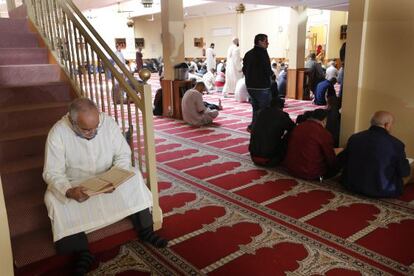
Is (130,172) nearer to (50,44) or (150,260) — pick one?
(150,260)

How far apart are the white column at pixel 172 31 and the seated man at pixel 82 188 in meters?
4.51

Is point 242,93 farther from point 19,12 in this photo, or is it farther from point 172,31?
point 19,12

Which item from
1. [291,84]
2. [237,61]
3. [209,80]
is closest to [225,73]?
[209,80]

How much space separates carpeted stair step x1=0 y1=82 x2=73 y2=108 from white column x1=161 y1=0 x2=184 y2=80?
3536mm

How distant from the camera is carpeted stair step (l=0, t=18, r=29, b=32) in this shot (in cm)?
388

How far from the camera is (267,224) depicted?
279 cm

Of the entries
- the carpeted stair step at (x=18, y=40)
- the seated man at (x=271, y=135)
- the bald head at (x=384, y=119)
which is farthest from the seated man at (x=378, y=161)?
the carpeted stair step at (x=18, y=40)

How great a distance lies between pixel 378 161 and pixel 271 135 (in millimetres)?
1213

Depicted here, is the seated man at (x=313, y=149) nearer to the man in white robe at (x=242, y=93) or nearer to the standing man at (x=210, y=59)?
the man in white robe at (x=242, y=93)

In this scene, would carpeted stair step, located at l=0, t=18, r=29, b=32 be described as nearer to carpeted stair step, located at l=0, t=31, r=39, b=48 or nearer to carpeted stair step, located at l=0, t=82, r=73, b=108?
carpeted stair step, located at l=0, t=31, r=39, b=48

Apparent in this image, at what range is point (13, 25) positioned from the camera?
3977mm

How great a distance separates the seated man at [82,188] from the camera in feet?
7.04

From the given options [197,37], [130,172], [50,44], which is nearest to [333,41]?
[197,37]

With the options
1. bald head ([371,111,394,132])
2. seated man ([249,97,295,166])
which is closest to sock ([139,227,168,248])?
seated man ([249,97,295,166])
